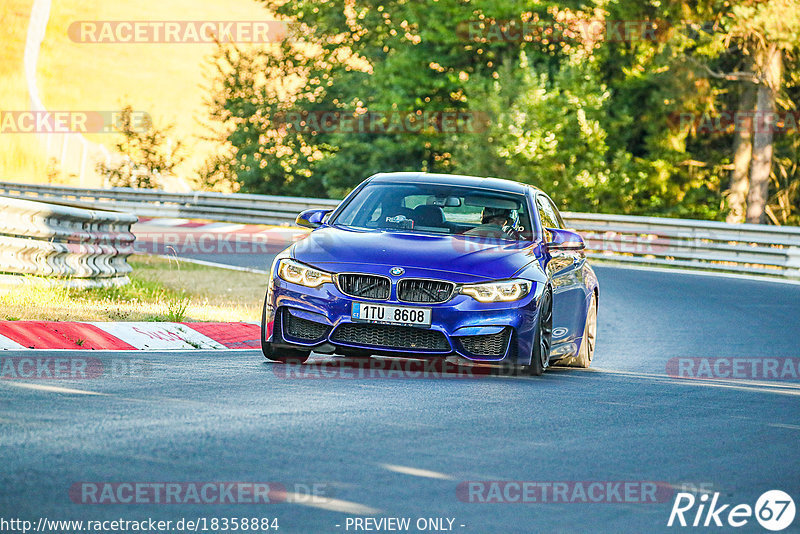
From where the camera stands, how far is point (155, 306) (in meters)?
13.4

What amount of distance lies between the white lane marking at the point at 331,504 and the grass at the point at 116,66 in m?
49.6

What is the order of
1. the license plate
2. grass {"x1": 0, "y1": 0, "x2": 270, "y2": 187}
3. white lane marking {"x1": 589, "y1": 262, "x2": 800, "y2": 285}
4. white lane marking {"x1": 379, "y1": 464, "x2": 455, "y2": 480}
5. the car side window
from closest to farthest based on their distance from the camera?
white lane marking {"x1": 379, "y1": 464, "x2": 455, "y2": 480} < the license plate < the car side window < white lane marking {"x1": 589, "y1": 262, "x2": 800, "y2": 285} < grass {"x1": 0, "y1": 0, "x2": 270, "y2": 187}

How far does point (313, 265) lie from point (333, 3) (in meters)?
42.3

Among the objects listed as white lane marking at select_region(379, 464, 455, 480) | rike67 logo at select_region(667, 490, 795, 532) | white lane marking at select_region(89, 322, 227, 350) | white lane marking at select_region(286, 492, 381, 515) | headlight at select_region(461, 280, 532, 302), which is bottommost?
white lane marking at select_region(89, 322, 227, 350)

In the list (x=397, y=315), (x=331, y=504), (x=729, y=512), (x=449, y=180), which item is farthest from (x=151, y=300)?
(x=729, y=512)

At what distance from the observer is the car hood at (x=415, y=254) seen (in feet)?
31.1

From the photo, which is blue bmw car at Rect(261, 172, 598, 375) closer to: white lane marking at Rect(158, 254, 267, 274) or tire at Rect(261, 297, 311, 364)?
tire at Rect(261, 297, 311, 364)

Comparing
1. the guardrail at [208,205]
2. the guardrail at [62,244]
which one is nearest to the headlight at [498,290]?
the guardrail at [62,244]

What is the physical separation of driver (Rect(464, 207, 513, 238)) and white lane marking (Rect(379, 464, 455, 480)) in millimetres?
4606

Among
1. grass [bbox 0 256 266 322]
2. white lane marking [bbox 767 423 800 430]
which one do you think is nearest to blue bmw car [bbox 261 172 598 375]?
white lane marking [bbox 767 423 800 430]

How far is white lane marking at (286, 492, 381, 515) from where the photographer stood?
5.27 metres

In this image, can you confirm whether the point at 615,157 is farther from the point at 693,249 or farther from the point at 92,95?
the point at 92,95

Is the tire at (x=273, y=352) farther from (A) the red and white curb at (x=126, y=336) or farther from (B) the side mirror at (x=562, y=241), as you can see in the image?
(B) the side mirror at (x=562, y=241)

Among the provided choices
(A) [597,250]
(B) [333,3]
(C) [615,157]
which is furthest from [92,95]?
(A) [597,250]
